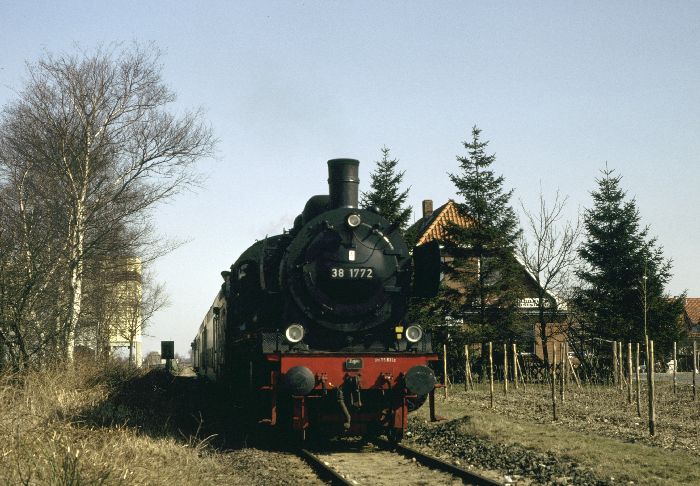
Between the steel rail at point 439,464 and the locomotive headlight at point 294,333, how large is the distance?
2091 millimetres

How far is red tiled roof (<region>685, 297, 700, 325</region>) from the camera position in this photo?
6291 cm

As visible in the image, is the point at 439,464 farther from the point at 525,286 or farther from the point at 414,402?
the point at 525,286

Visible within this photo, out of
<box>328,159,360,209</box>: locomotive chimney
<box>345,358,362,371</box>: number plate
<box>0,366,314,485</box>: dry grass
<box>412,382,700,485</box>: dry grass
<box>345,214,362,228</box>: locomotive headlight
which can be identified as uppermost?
<box>328,159,360,209</box>: locomotive chimney

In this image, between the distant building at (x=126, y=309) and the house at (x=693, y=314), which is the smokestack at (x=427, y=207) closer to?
the distant building at (x=126, y=309)

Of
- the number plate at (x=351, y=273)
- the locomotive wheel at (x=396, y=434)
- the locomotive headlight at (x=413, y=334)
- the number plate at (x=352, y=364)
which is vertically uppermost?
the number plate at (x=351, y=273)

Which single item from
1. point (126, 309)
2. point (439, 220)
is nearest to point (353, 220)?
point (439, 220)

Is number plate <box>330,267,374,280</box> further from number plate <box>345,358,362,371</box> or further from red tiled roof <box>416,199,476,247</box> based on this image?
red tiled roof <box>416,199,476,247</box>

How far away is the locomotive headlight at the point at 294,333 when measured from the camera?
387 inches

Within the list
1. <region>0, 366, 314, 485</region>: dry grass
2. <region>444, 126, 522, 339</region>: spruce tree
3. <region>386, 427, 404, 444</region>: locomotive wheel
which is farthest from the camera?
<region>444, 126, 522, 339</region>: spruce tree

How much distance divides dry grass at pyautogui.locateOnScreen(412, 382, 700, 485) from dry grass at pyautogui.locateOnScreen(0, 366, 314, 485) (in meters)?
3.91

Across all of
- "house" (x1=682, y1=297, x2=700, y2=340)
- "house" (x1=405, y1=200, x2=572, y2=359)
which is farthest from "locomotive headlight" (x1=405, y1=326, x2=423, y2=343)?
"house" (x1=682, y1=297, x2=700, y2=340)

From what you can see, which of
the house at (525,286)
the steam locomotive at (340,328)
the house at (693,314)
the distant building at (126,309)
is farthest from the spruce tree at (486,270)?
the house at (693,314)

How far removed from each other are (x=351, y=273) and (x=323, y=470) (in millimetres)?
2813

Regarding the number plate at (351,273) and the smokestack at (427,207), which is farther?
the smokestack at (427,207)
